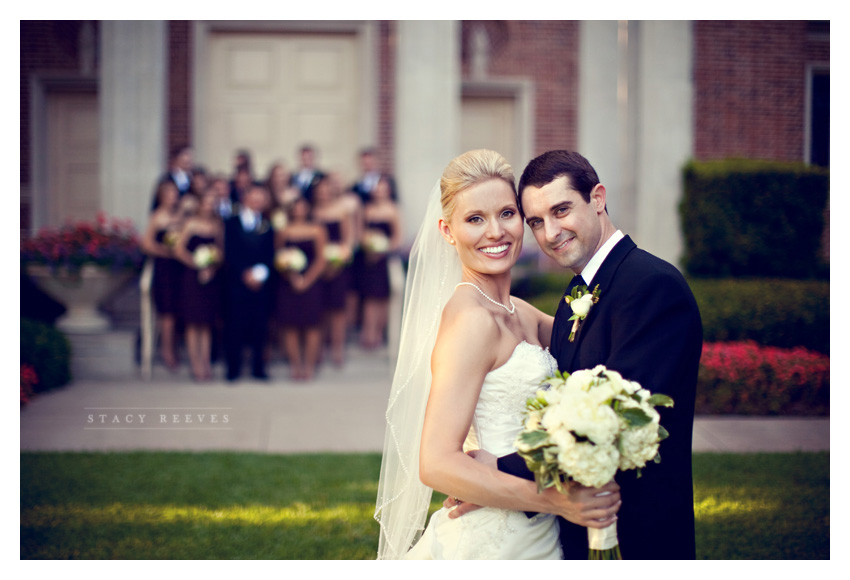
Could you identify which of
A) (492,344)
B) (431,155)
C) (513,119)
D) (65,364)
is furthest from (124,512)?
(513,119)

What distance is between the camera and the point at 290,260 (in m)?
8.28

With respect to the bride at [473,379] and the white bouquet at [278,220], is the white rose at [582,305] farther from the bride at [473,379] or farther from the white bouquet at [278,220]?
the white bouquet at [278,220]

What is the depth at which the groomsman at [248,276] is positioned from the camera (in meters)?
8.20

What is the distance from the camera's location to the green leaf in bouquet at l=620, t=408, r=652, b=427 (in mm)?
2041

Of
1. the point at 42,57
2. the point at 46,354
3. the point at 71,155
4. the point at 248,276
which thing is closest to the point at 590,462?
the point at 248,276

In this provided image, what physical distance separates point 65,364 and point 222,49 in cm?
587

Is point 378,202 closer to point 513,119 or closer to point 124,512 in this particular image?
point 513,119

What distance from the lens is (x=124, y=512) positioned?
181 inches

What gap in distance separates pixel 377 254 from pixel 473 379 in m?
6.66

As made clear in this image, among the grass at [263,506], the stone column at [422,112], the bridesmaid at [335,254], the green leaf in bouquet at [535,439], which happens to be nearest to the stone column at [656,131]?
the stone column at [422,112]

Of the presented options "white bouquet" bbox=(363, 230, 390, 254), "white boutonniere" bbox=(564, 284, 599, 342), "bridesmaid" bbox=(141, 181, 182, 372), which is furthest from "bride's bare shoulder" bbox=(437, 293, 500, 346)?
"bridesmaid" bbox=(141, 181, 182, 372)

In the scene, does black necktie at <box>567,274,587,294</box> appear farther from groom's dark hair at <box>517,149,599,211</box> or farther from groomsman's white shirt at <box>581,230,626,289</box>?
groom's dark hair at <box>517,149,599,211</box>

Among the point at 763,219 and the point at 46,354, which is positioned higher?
the point at 763,219

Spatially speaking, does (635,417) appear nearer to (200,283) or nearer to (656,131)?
(200,283)
